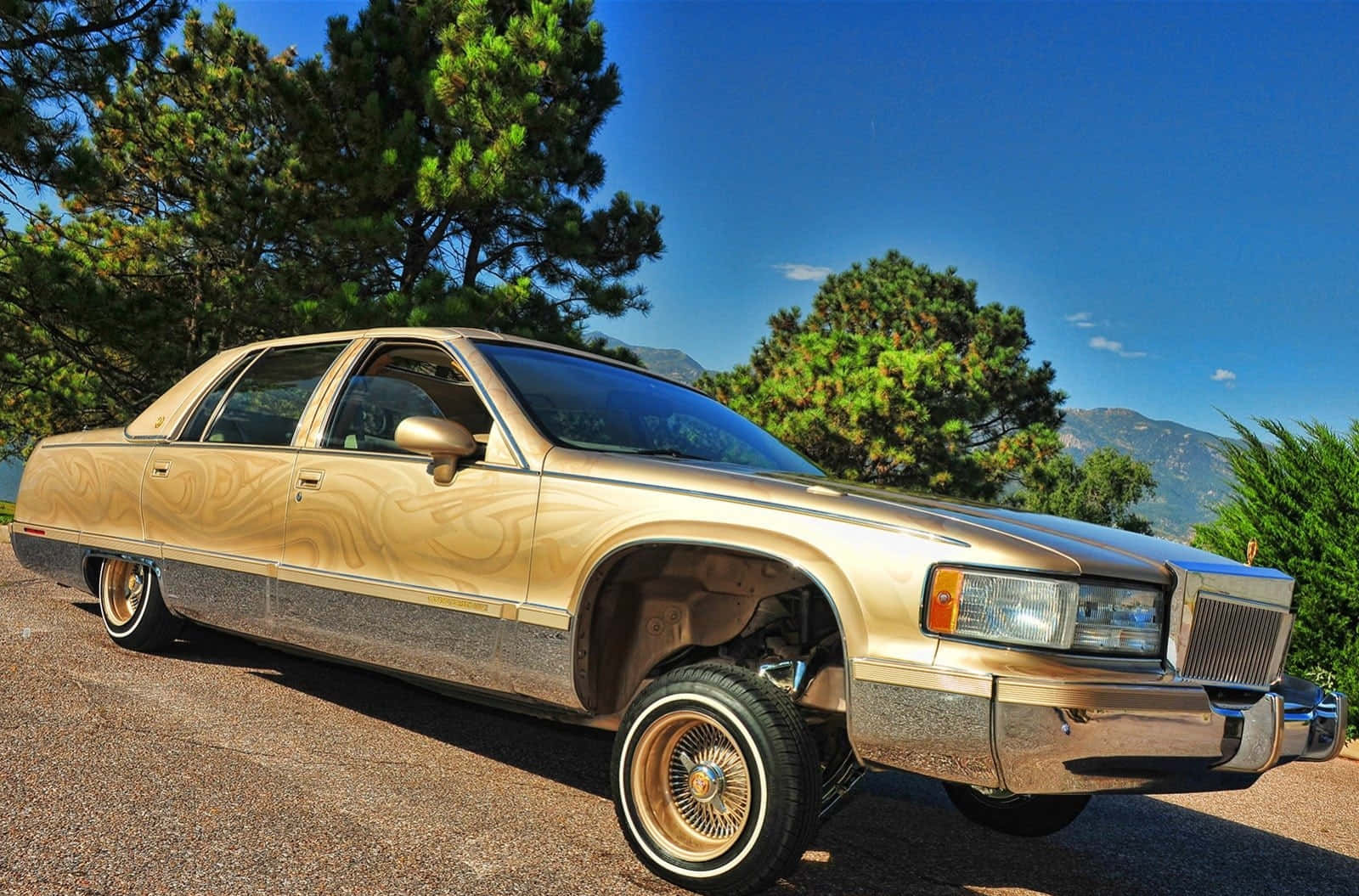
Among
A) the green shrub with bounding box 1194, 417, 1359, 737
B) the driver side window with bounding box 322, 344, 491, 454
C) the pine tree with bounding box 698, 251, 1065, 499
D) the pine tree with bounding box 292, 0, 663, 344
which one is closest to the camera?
the driver side window with bounding box 322, 344, 491, 454

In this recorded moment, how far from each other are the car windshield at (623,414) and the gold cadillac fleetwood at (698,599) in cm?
2

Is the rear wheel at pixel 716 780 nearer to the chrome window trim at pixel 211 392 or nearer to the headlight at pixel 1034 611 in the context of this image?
the headlight at pixel 1034 611

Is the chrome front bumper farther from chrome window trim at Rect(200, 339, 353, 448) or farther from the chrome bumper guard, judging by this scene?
chrome window trim at Rect(200, 339, 353, 448)

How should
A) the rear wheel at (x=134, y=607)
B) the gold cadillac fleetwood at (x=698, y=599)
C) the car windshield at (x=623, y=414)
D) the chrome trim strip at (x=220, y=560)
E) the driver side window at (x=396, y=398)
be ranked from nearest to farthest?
the gold cadillac fleetwood at (x=698, y=599), the car windshield at (x=623, y=414), the driver side window at (x=396, y=398), the chrome trim strip at (x=220, y=560), the rear wheel at (x=134, y=607)

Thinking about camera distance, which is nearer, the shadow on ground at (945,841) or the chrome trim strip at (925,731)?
the chrome trim strip at (925,731)

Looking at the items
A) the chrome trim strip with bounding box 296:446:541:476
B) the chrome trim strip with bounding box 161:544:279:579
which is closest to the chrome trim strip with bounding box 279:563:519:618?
the chrome trim strip with bounding box 161:544:279:579

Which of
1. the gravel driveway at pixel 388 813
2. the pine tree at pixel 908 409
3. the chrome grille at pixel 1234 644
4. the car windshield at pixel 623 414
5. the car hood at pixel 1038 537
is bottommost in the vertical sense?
the gravel driveway at pixel 388 813

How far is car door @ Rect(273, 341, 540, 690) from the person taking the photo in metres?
3.42

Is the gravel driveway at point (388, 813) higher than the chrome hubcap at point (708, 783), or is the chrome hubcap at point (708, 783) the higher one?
the chrome hubcap at point (708, 783)

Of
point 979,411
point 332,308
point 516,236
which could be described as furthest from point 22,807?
point 979,411

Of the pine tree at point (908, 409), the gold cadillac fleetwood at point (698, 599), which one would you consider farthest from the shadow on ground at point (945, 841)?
the pine tree at point (908, 409)

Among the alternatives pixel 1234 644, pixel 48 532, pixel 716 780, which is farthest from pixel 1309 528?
pixel 48 532

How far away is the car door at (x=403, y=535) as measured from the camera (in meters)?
3.42

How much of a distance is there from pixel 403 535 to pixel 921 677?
6.61 ft
